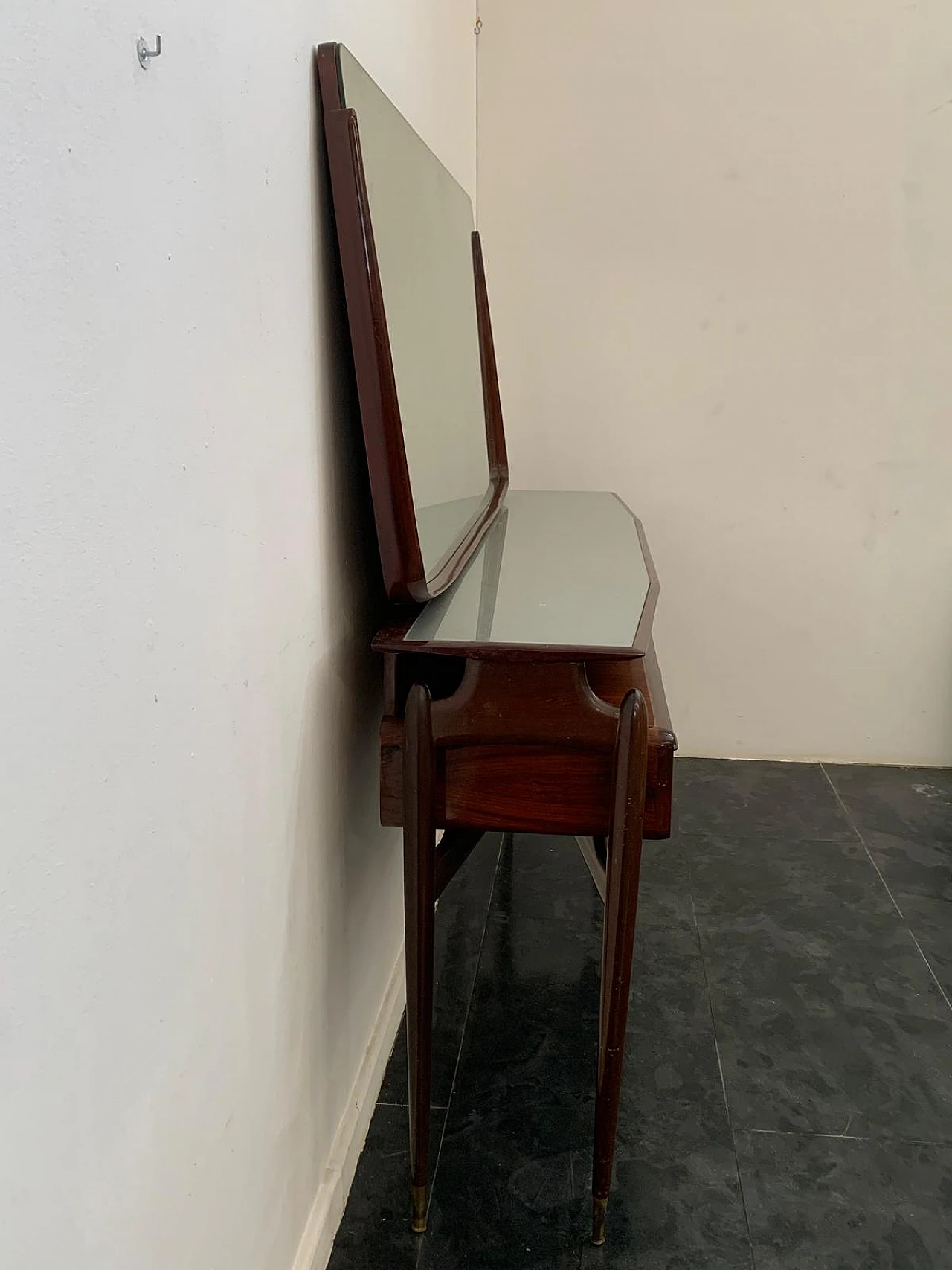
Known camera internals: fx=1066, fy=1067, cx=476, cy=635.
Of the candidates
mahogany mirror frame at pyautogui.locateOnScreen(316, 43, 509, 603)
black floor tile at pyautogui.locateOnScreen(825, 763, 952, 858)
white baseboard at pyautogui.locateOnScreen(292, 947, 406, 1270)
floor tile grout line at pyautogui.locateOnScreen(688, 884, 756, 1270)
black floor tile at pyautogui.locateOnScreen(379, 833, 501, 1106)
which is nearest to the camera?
mahogany mirror frame at pyautogui.locateOnScreen(316, 43, 509, 603)

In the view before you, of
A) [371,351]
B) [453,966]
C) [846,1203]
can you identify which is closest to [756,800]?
[453,966]

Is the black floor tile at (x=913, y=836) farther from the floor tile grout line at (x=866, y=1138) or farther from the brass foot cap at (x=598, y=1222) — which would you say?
the brass foot cap at (x=598, y=1222)

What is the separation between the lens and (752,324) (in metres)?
2.68

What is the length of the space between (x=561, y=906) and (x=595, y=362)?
1.38 m

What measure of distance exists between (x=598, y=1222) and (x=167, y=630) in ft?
3.28

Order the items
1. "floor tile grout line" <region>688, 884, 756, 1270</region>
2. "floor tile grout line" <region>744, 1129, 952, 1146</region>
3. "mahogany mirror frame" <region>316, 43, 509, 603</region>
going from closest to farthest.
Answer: "mahogany mirror frame" <region>316, 43, 509, 603</region>, "floor tile grout line" <region>688, 884, 756, 1270</region>, "floor tile grout line" <region>744, 1129, 952, 1146</region>

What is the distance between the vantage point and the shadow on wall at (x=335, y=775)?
120 centimetres

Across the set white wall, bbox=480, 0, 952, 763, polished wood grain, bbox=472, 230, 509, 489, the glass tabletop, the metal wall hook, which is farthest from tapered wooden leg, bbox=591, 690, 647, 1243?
white wall, bbox=480, 0, 952, 763

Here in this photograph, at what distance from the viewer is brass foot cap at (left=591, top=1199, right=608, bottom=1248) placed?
52.4 inches

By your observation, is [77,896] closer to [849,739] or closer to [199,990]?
[199,990]

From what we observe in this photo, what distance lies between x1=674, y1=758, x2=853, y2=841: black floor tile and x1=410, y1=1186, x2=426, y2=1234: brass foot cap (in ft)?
4.29

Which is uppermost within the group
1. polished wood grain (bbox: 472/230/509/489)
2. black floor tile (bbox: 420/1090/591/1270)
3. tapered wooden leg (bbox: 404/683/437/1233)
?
polished wood grain (bbox: 472/230/509/489)

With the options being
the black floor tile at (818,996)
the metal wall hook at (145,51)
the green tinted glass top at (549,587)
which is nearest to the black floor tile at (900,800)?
the black floor tile at (818,996)

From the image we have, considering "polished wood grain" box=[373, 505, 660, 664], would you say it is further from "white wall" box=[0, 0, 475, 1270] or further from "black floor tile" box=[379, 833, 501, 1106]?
"black floor tile" box=[379, 833, 501, 1106]
